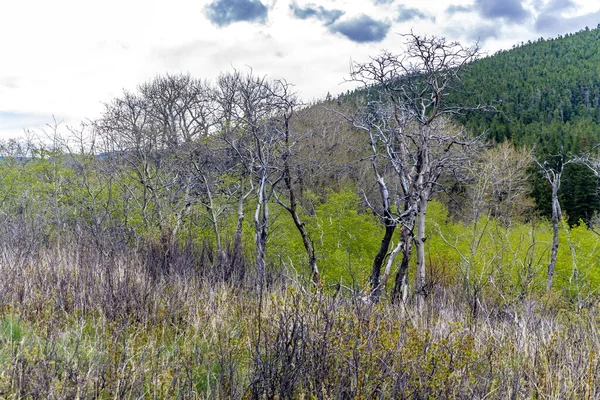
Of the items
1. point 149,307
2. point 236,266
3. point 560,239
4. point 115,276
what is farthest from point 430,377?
point 560,239

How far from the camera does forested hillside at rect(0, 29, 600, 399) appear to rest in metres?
2.80

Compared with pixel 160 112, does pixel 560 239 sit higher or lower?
lower

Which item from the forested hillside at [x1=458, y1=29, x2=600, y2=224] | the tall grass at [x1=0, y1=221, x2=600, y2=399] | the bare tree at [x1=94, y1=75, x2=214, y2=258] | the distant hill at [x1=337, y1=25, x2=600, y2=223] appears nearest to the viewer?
the tall grass at [x1=0, y1=221, x2=600, y2=399]

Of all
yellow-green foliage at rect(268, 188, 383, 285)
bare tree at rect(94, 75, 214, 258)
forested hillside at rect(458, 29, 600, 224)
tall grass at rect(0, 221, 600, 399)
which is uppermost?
forested hillside at rect(458, 29, 600, 224)

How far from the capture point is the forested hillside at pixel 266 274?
2.80 meters

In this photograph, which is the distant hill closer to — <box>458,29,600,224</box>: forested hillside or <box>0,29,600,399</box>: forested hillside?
<box>458,29,600,224</box>: forested hillside

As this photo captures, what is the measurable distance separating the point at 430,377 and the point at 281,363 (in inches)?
39.2

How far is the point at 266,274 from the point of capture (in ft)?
24.1

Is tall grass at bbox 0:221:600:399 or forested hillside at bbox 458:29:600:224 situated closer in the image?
tall grass at bbox 0:221:600:399

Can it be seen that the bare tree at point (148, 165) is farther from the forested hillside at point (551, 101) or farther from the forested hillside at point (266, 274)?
the forested hillside at point (551, 101)

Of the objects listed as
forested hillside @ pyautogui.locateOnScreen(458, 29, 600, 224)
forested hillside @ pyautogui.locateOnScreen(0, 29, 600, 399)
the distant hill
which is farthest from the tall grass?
forested hillside @ pyautogui.locateOnScreen(458, 29, 600, 224)

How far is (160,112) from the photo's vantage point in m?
21.1

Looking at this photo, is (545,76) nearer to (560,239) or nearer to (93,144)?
(560,239)

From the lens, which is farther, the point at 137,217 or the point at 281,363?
the point at 137,217
